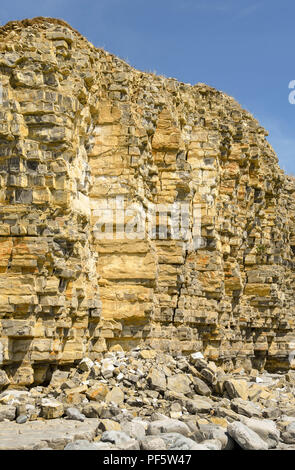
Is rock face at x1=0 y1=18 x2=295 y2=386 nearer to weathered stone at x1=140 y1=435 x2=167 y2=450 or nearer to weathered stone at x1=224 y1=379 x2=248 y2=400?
weathered stone at x1=224 y1=379 x2=248 y2=400

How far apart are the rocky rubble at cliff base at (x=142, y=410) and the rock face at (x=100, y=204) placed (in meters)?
0.70

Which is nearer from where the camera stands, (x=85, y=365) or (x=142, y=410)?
(x=142, y=410)

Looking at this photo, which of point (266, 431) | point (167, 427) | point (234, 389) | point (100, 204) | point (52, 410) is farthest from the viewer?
point (100, 204)

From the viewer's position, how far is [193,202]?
20641 millimetres

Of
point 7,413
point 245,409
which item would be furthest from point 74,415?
point 245,409

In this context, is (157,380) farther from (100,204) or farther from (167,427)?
(100,204)

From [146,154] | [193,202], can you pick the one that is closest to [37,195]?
[146,154]

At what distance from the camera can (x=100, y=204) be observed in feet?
49.9

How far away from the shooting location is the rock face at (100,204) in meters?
12.0

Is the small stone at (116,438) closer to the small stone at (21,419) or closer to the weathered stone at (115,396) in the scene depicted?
the small stone at (21,419)
